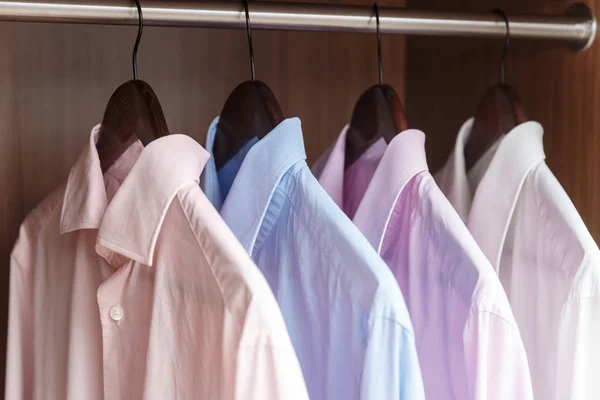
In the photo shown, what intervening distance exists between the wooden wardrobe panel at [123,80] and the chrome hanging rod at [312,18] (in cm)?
33

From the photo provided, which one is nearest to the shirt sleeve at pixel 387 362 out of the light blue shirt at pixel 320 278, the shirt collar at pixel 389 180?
the light blue shirt at pixel 320 278

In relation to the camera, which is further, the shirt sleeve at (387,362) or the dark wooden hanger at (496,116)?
the dark wooden hanger at (496,116)

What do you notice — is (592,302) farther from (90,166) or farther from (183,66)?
(183,66)

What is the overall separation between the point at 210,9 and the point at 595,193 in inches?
16.9

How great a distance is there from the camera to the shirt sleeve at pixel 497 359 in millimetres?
584

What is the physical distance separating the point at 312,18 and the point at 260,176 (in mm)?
163

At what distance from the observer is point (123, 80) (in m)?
1.01

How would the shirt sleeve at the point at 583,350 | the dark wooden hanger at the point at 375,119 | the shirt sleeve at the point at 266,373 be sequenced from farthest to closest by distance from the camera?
the dark wooden hanger at the point at 375,119 < the shirt sleeve at the point at 583,350 < the shirt sleeve at the point at 266,373

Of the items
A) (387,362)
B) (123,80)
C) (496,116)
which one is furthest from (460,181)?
(123,80)

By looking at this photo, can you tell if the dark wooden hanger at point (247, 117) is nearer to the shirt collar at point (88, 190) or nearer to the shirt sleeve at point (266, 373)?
the shirt collar at point (88, 190)

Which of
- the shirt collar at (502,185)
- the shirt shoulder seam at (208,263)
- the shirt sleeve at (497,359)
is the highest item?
the shirt collar at (502,185)

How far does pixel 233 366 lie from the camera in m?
0.55

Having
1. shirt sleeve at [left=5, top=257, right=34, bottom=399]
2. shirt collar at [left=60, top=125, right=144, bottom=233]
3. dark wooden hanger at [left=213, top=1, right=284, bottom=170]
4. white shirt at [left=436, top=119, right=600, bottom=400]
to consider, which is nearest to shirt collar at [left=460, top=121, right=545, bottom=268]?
white shirt at [left=436, top=119, right=600, bottom=400]

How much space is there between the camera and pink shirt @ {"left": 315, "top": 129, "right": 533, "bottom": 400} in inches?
23.1
